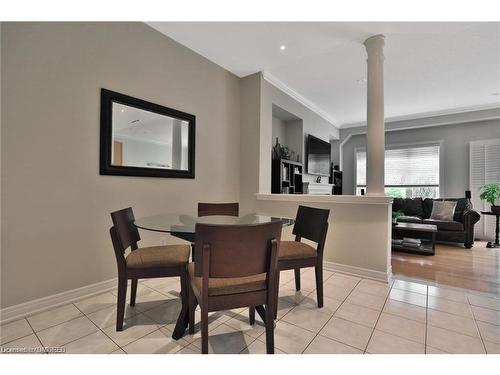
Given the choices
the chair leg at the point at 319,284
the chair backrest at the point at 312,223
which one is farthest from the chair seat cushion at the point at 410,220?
the chair leg at the point at 319,284

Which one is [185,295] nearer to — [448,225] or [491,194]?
[448,225]

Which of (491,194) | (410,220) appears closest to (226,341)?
(410,220)

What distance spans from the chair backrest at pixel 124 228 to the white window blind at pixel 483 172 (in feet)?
21.7

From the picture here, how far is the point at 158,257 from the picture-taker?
169 cm

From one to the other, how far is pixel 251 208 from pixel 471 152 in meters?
5.18

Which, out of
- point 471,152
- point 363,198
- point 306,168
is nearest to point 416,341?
point 363,198

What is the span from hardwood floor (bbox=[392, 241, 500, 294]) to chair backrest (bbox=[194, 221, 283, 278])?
7.84 ft

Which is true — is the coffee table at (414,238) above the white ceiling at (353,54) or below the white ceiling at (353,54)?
below

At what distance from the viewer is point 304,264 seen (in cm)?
190

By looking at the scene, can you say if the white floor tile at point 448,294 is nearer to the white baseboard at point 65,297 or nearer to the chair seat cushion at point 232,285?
the white baseboard at point 65,297

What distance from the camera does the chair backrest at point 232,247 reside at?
3.79ft

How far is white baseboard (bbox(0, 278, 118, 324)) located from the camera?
5.64 feet

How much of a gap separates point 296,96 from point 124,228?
12.7ft

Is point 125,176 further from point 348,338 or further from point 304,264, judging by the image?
point 348,338
